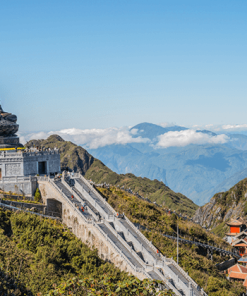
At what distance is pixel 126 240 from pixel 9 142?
2264cm

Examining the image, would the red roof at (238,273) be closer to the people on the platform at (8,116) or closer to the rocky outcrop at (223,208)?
the people on the platform at (8,116)

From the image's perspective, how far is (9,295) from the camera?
17.7 m

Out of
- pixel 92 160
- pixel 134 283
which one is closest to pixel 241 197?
pixel 92 160

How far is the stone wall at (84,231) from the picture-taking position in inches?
1305

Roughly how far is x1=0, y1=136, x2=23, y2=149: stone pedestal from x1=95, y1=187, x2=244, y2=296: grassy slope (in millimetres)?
13735

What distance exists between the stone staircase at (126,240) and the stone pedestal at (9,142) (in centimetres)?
984

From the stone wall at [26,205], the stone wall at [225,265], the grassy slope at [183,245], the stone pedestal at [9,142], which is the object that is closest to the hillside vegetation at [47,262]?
the stone wall at [26,205]

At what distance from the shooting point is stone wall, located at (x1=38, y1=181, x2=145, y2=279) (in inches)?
1305

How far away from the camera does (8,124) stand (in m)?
49.1

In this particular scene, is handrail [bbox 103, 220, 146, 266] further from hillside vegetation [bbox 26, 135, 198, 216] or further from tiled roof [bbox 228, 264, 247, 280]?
hillside vegetation [bbox 26, 135, 198, 216]

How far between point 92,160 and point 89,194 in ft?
374

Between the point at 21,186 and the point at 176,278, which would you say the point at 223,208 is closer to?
the point at 21,186

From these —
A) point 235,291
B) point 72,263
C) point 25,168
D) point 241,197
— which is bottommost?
point 241,197

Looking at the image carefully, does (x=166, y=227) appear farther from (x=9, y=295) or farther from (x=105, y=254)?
(x=9, y=295)
